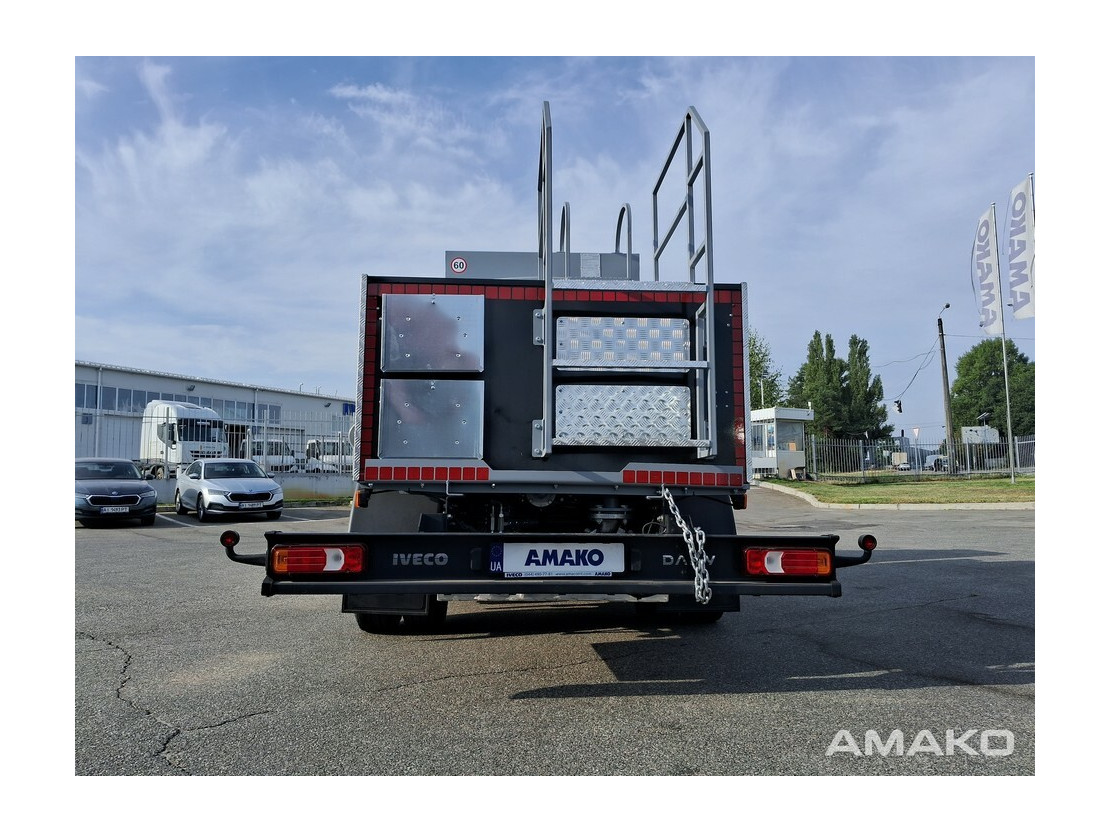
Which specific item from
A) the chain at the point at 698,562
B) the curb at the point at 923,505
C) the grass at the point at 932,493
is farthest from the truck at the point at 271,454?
the chain at the point at 698,562

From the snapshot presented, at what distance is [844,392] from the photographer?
6366cm

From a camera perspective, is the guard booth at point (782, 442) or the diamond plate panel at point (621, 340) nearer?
the diamond plate panel at point (621, 340)

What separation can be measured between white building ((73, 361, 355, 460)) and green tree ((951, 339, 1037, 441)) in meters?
60.5

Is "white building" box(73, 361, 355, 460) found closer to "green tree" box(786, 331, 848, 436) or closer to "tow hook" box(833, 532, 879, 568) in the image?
"tow hook" box(833, 532, 879, 568)

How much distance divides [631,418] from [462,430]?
103 cm

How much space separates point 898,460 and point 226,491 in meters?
27.8

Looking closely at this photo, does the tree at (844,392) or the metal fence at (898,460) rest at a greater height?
the tree at (844,392)

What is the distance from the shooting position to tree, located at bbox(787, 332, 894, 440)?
63.4m

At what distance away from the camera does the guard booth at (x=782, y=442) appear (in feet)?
114

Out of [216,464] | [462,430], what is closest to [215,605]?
[462,430]

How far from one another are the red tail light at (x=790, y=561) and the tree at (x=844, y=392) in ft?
204

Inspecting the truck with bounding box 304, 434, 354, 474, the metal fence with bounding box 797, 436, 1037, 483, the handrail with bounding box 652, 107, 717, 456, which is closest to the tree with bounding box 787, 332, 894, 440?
the metal fence with bounding box 797, 436, 1037, 483

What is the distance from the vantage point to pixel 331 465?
26.2 meters

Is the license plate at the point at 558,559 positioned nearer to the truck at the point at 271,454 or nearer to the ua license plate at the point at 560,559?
the ua license plate at the point at 560,559
